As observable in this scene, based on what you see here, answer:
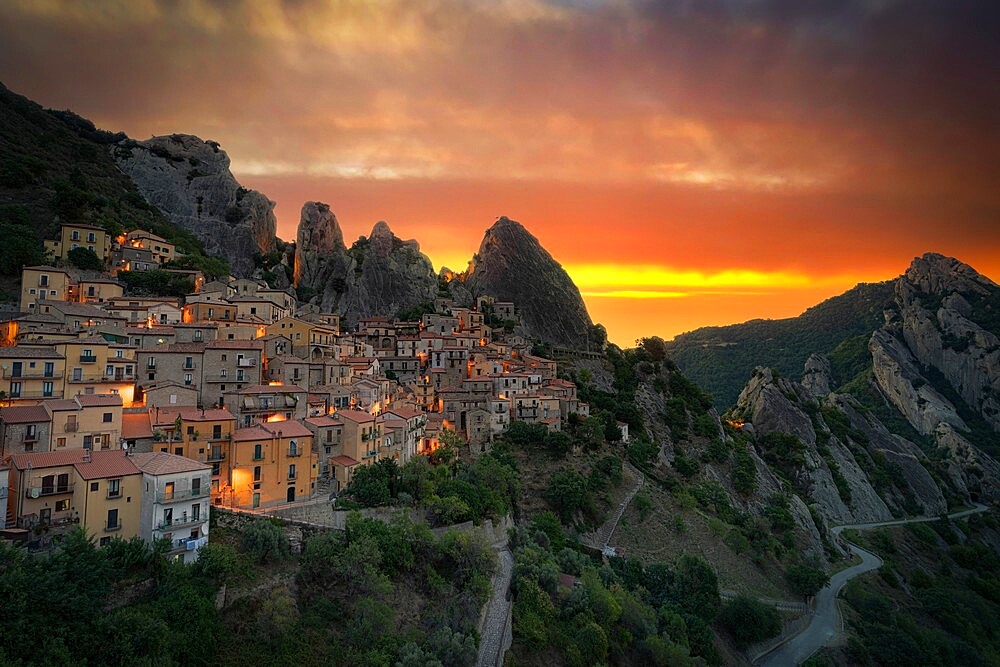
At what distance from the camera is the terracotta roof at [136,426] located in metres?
29.8

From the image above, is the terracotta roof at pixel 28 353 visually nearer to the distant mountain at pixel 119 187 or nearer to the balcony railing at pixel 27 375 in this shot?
the balcony railing at pixel 27 375

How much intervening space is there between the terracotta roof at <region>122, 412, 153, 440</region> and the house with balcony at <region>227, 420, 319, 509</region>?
181 inches

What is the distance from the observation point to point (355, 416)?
1508 inches

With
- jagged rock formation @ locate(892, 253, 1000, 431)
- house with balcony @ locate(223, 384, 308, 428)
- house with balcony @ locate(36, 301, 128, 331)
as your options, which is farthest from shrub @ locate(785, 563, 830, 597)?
jagged rock formation @ locate(892, 253, 1000, 431)

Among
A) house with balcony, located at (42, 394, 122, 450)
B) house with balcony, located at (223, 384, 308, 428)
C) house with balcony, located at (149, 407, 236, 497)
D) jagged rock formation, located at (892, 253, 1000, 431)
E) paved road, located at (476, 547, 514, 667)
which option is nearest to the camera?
house with balcony, located at (42, 394, 122, 450)

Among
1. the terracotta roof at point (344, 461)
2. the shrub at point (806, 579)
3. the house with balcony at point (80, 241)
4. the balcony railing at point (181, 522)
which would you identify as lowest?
the shrub at point (806, 579)

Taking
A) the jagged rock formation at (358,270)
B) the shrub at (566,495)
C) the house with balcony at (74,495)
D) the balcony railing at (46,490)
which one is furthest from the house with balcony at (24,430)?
the jagged rock formation at (358,270)

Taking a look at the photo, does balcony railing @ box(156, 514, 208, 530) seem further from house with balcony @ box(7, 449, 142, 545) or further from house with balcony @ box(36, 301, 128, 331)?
house with balcony @ box(36, 301, 128, 331)

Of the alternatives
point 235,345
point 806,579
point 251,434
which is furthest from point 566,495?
point 235,345

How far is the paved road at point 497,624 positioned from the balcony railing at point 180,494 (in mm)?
15330

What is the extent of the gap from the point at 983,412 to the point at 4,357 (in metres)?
159

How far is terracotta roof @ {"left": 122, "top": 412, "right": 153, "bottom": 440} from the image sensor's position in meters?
29.8

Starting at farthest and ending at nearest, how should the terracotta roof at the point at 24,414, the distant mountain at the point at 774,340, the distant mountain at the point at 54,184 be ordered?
the distant mountain at the point at 774,340, the distant mountain at the point at 54,184, the terracotta roof at the point at 24,414

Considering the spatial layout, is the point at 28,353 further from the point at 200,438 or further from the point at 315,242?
the point at 315,242
